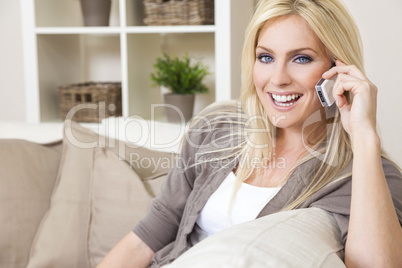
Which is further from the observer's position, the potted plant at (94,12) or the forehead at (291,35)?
the potted plant at (94,12)

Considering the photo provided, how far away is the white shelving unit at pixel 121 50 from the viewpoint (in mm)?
1984

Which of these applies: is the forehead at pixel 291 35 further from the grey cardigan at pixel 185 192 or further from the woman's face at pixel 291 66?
the grey cardigan at pixel 185 192

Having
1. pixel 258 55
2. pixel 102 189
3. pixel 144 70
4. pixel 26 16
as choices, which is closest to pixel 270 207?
pixel 258 55

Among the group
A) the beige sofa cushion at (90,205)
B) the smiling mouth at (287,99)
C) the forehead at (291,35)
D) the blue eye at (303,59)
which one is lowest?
the beige sofa cushion at (90,205)

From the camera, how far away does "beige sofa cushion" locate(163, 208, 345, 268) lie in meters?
0.85

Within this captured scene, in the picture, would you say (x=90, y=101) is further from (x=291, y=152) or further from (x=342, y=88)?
(x=342, y=88)

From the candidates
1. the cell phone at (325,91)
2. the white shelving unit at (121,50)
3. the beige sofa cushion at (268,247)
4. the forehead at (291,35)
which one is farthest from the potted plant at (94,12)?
the beige sofa cushion at (268,247)

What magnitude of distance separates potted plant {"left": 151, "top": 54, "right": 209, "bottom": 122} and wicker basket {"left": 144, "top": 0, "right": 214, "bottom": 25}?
17 cm

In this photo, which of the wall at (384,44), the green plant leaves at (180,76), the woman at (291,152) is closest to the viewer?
the woman at (291,152)

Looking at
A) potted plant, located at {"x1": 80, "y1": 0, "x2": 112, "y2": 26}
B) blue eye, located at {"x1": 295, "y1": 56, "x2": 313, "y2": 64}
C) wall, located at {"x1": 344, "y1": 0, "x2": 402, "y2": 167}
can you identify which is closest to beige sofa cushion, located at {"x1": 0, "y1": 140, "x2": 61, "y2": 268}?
potted plant, located at {"x1": 80, "y1": 0, "x2": 112, "y2": 26}

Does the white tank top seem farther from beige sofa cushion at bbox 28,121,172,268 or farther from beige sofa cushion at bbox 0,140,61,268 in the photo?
beige sofa cushion at bbox 0,140,61,268

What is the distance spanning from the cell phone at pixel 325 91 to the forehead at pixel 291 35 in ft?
0.32

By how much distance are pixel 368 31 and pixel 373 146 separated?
840mm

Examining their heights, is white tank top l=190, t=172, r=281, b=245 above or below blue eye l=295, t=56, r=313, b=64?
below
